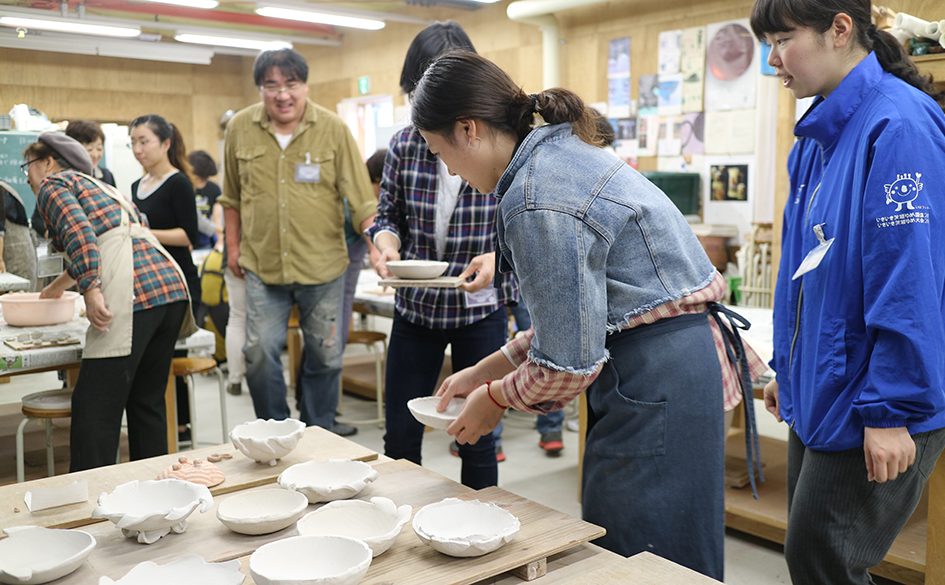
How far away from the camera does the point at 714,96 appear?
6480 mm

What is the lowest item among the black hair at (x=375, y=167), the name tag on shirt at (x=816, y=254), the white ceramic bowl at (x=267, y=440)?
the white ceramic bowl at (x=267, y=440)

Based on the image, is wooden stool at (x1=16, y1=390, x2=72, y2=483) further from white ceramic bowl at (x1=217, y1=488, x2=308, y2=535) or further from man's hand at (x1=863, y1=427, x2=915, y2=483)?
man's hand at (x1=863, y1=427, x2=915, y2=483)

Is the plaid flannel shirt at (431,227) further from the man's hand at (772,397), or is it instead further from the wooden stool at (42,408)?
the wooden stool at (42,408)

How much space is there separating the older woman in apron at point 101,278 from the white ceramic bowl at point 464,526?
6.01 feet

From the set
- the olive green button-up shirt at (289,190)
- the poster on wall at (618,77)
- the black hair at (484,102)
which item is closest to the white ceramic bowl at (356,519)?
the black hair at (484,102)

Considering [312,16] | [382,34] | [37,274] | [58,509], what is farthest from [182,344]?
[382,34]

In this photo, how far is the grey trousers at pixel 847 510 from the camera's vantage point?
1479mm

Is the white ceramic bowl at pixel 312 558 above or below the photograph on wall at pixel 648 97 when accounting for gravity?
below

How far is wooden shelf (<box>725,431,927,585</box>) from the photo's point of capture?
2.48 meters

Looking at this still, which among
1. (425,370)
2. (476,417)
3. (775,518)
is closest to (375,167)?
(425,370)

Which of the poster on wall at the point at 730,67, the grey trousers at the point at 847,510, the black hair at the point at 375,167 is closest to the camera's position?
the grey trousers at the point at 847,510

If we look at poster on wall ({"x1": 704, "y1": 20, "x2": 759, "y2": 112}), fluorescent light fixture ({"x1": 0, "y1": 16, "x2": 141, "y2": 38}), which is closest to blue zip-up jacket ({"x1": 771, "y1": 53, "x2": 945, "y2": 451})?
fluorescent light fixture ({"x1": 0, "y1": 16, "x2": 141, "y2": 38})

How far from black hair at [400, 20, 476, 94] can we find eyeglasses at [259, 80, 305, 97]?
38.3 inches

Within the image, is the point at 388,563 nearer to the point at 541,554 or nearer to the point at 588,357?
the point at 541,554
